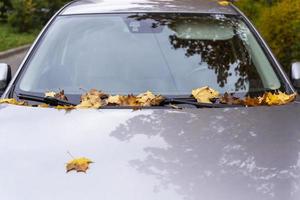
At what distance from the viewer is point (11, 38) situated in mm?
16391

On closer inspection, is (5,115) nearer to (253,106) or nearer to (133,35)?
(133,35)

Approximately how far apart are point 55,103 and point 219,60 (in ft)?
3.60

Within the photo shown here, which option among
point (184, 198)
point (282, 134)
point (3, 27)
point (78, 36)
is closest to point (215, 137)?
point (282, 134)

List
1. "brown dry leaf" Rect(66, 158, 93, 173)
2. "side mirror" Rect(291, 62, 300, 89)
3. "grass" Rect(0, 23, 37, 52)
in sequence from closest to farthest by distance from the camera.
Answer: "brown dry leaf" Rect(66, 158, 93, 173) → "side mirror" Rect(291, 62, 300, 89) → "grass" Rect(0, 23, 37, 52)

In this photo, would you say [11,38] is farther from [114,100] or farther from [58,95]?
[114,100]

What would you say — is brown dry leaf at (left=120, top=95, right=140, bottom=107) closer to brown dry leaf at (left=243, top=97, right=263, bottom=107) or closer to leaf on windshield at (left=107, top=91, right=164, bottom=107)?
leaf on windshield at (left=107, top=91, right=164, bottom=107)

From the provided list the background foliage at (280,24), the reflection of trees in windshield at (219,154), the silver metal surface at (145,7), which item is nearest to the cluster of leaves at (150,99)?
the reflection of trees in windshield at (219,154)

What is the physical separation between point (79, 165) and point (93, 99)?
77cm

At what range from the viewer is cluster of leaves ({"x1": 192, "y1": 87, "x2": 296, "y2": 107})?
11.1 ft

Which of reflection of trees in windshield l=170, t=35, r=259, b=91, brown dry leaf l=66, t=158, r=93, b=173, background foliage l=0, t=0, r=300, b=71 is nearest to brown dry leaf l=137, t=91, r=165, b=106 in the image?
reflection of trees in windshield l=170, t=35, r=259, b=91

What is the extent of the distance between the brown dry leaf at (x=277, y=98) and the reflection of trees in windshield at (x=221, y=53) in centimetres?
15

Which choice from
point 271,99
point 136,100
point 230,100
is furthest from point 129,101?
point 271,99

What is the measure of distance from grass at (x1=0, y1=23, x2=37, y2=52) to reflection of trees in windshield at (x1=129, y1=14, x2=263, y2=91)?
11.2 m

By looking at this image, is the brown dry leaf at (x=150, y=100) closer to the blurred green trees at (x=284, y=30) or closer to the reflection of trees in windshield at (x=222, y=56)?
the reflection of trees in windshield at (x=222, y=56)
